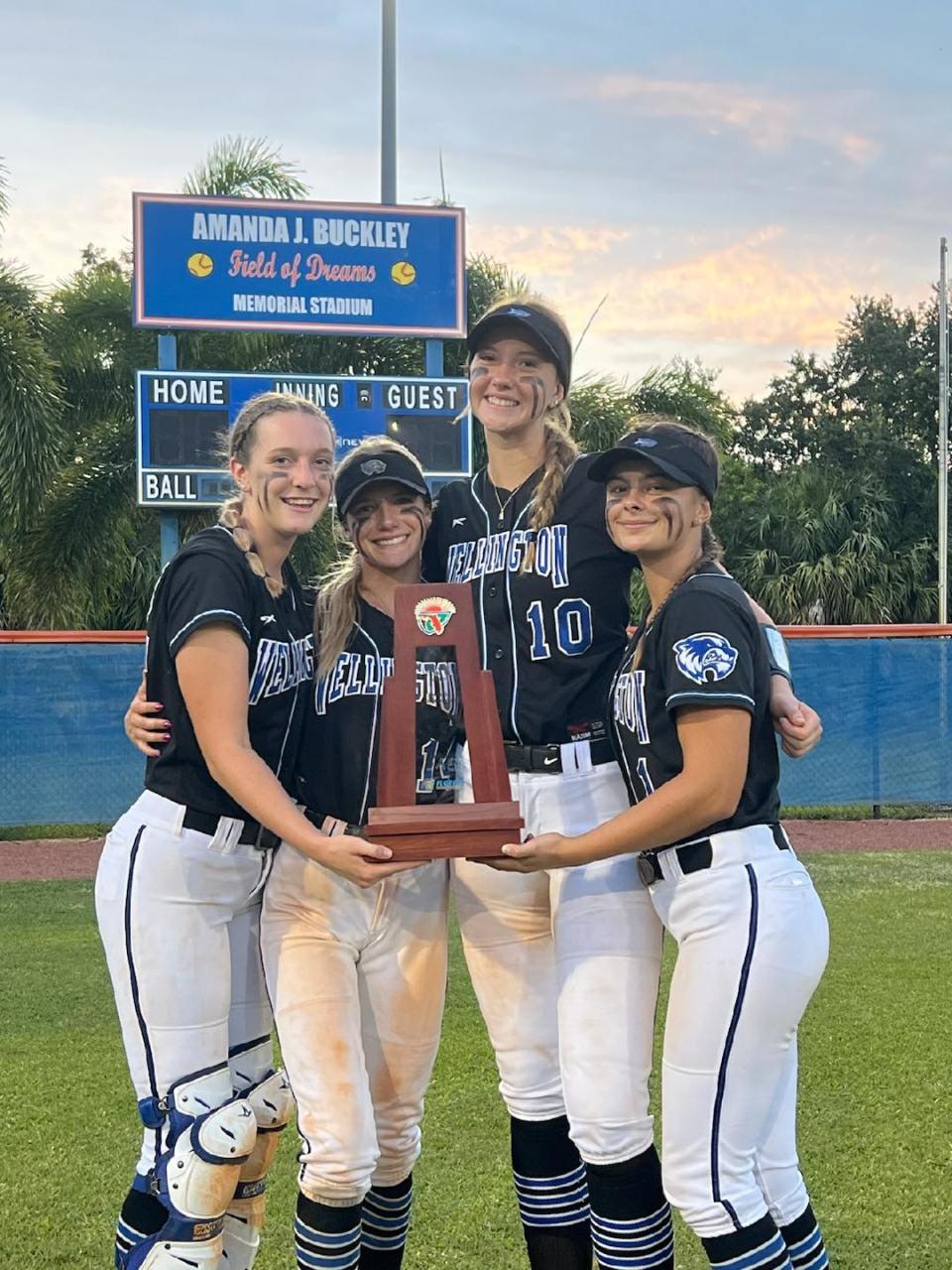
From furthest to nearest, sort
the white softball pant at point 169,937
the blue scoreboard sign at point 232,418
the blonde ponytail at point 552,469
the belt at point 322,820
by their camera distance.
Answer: the blue scoreboard sign at point 232,418
the blonde ponytail at point 552,469
the belt at point 322,820
the white softball pant at point 169,937

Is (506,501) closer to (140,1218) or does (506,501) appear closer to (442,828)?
(442,828)

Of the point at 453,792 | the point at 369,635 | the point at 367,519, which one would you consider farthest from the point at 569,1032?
the point at 367,519

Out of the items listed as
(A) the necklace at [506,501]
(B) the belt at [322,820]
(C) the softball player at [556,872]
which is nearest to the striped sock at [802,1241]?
(C) the softball player at [556,872]

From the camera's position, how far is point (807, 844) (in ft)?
34.8

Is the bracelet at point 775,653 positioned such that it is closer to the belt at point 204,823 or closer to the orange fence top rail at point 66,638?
the belt at point 204,823

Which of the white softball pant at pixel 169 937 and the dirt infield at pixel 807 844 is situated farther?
the dirt infield at pixel 807 844


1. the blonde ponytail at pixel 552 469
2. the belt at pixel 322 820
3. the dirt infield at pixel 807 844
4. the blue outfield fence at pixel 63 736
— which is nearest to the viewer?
the belt at pixel 322 820

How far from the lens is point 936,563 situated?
2645 cm

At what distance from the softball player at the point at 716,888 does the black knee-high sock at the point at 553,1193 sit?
0.42 metres

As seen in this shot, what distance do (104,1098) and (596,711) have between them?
283cm

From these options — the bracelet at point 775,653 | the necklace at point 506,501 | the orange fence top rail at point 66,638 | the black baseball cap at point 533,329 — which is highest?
the black baseball cap at point 533,329

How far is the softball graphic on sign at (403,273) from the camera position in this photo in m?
12.1

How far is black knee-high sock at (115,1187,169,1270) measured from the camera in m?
2.84

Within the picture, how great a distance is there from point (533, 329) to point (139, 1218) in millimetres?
2122
